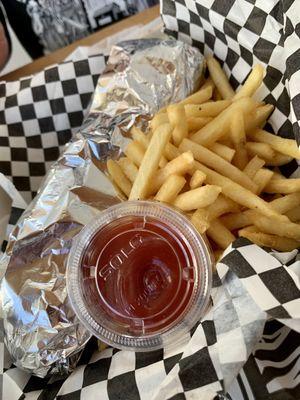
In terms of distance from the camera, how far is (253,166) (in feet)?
4.24

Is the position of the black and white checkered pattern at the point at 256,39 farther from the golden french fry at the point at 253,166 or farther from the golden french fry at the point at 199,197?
the golden french fry at the point at 199,197

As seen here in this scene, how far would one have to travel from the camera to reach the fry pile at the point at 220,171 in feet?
3.89

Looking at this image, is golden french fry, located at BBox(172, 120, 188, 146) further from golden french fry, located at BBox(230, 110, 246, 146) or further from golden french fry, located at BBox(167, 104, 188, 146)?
golden french fry, located at BBox(230, 110, 246, 146)

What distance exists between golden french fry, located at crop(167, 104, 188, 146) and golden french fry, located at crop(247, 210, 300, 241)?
0.88 feet

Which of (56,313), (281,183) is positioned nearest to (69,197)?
(56,313)

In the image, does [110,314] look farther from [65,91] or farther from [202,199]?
[65,91]

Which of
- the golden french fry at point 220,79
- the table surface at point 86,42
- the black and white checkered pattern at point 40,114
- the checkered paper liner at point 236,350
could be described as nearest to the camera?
the checkered paper liner at point 236,350

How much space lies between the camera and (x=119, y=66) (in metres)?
1.56

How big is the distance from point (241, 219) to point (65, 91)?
2.41ft

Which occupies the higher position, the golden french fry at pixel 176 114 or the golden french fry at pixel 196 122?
the golden french fry at pixel 176 114

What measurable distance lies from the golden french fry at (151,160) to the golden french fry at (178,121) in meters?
0.02

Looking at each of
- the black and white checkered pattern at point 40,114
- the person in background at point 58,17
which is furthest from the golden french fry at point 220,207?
the person in background at point 58,17

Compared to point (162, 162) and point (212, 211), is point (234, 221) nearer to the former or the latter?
point (212, 211)

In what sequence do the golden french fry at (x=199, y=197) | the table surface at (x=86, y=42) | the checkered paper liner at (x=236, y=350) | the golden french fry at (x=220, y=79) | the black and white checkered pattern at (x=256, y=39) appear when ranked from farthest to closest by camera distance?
the table surface at (x=86, y=42) → the golden french fry at (x=220, y=79) → the black and white checkered pattern at (x=256, y=39) → the golden french fry at (x=199, y=197) → the checkered paper liner at (x=236, y=350)
